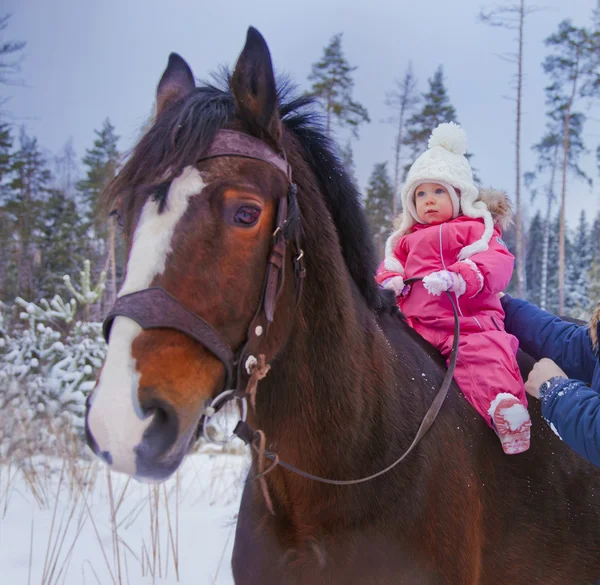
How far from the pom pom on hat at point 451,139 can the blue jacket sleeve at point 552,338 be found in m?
0.98

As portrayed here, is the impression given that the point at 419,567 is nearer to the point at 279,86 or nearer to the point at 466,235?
the point at 466,235

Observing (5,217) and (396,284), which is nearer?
(396,284)

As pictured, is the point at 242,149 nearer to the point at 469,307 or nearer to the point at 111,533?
the point at 469,307

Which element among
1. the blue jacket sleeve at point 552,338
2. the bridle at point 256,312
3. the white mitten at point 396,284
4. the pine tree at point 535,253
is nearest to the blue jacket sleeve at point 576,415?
the blue jacket sleeve at point 552,338

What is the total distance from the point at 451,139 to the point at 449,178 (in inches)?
14.3

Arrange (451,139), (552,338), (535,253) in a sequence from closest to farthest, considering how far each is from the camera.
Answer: (552,338), (451,139), (535,253)

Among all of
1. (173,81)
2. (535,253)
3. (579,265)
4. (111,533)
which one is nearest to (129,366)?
(173,81)

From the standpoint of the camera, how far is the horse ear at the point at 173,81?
205 centimetres

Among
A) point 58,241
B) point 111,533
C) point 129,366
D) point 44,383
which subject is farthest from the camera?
point 58,241

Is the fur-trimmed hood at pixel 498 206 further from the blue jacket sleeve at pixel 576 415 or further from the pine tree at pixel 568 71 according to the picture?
the pine tree at pixel 568 71

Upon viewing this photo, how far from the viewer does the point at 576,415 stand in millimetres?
1862

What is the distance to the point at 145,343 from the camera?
1242 mm

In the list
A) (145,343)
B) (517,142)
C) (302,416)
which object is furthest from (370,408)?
(517,142)

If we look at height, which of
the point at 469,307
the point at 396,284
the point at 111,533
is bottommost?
the point at 111,533
